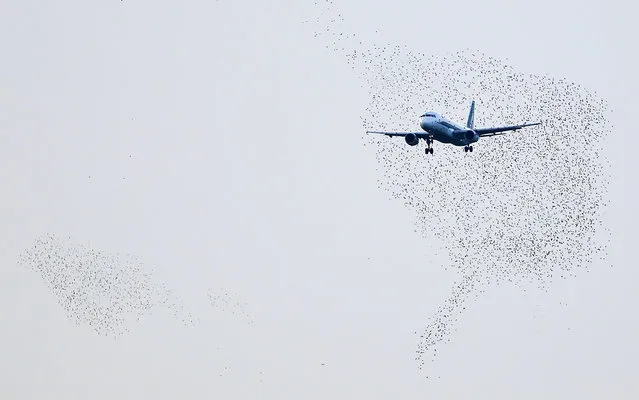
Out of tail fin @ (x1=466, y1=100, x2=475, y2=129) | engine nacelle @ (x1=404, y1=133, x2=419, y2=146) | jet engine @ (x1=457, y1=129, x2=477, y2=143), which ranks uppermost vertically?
tail fin @ (x1=466, y1=100, x2=475, y2=129)

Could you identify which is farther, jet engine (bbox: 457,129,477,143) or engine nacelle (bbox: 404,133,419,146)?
engine nacelle (bbox: 404,133,419,146)

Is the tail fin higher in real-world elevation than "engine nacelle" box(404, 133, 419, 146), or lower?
higher

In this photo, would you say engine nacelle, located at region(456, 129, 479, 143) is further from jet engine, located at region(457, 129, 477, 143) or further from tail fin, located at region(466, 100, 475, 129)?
tail fin, located at region(466, 100, 475, 129)

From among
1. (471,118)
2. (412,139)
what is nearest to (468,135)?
(412,139)

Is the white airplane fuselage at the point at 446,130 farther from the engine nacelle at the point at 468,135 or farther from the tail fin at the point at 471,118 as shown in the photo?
the tail fin at the point at 471,118

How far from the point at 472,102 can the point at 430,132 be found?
484 inches

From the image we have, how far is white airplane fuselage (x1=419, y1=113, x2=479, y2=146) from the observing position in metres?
146

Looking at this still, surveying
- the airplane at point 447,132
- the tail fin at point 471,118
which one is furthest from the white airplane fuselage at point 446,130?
the tail fin at point 471,118

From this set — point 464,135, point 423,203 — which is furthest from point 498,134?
point 423,203

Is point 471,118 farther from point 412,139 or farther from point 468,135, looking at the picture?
point 468,135

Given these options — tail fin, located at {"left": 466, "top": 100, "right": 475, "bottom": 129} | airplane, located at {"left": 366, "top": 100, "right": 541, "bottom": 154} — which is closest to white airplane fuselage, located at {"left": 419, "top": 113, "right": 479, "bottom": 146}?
airplane, located at {"left": 366, "top": 100, "right": 541, "bottom": 154}

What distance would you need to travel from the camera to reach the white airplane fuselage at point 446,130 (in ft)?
479

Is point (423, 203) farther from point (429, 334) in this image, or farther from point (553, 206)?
point (429, 334)

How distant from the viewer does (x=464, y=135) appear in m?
146
